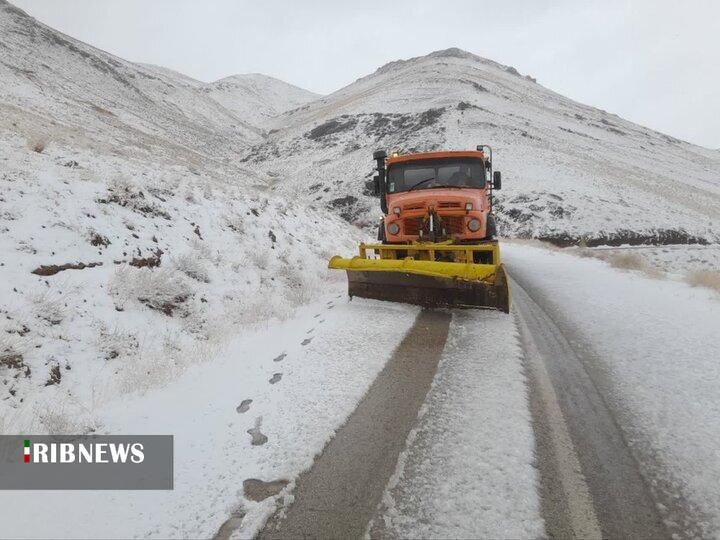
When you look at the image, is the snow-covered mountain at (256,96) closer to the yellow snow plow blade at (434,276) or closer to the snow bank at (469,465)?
the yellow snow plow blade at (434,276)

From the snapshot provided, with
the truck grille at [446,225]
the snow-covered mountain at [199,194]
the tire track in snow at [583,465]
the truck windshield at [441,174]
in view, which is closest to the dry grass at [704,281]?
the truck windshield at [441,174]

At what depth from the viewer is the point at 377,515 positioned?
2207 mm

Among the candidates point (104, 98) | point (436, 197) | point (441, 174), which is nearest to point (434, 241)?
point (436, 197)

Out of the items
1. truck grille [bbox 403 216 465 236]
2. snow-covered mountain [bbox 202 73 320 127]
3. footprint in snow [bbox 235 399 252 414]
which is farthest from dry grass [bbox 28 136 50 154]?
snow-covered mountain [bbox 202 73 320 127]

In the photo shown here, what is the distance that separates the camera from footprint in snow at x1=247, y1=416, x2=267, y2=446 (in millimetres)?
2898

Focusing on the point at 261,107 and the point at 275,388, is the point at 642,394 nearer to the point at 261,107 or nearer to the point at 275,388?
the point at 275,388

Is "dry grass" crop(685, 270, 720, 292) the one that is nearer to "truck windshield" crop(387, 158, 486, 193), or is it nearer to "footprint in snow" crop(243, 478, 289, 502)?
"truck windshield" crop(387, 158, 486, 193)

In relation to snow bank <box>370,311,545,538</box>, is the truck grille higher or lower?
higher

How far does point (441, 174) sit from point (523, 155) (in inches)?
1130

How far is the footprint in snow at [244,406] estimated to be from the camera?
3.38 meters

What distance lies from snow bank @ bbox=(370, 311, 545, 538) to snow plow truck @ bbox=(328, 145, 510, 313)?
1.68m
